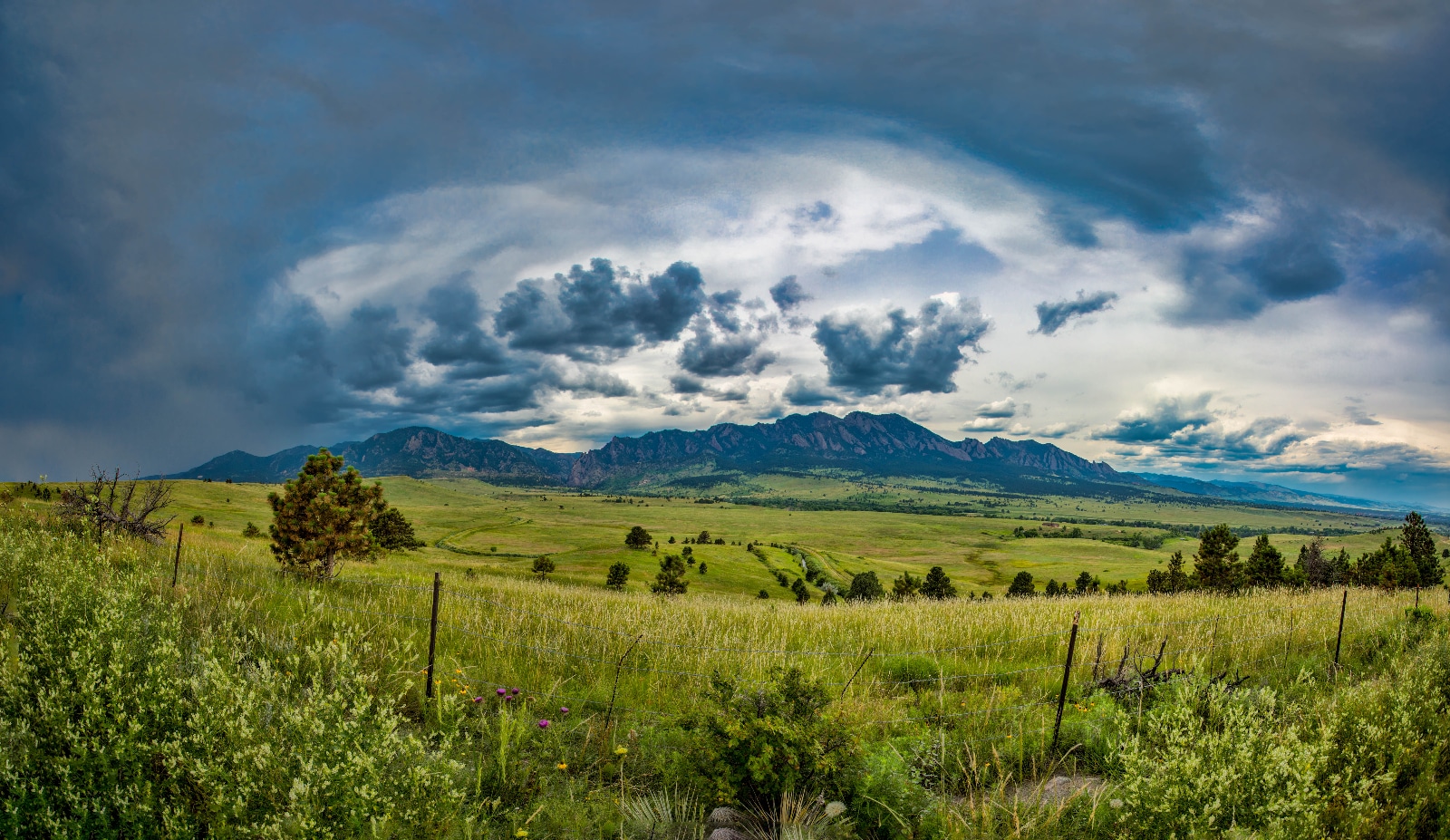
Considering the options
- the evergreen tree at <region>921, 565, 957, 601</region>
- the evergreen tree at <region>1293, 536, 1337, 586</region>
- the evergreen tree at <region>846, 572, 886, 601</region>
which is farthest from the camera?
the evergreen tree at <region>846, 572, 886, 601</region>

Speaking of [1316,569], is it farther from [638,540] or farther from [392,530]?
[392,530]

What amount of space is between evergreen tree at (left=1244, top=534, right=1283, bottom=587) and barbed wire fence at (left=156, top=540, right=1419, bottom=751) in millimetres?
47970

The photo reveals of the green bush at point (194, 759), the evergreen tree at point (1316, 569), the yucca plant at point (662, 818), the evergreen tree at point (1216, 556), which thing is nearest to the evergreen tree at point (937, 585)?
the evergreen tree at point (1316, 569)

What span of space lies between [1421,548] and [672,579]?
204ft

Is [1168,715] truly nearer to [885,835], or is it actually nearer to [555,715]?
[885,835]

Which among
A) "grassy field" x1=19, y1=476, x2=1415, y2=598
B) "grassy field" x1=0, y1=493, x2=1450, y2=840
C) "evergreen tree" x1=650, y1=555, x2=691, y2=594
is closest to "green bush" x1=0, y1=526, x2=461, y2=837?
"grassy field" x1=0, y1=493, x2=1450, y2=840

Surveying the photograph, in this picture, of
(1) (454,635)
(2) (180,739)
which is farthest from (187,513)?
(2) (180,739)

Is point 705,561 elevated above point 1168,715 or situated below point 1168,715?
below

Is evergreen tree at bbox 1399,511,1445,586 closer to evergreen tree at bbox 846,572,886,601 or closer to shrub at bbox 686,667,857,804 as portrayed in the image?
evergreen tree at bbox 846,572,886,601

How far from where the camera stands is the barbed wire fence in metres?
7.36

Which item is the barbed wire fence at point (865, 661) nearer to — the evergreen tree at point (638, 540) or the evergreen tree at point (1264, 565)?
the evergreen tree at point (1264, 565)

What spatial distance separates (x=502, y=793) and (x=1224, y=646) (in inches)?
473

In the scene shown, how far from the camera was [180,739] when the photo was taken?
171 inches

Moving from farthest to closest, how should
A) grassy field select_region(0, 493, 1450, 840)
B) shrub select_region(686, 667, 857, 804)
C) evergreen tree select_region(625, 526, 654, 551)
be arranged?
1. evergreen tree select_region(625, 526, 654, 551)
2. shrub select_region(686, 667, 857, 804)
3. grassy field select_region(0, 493, 1450, 840)
